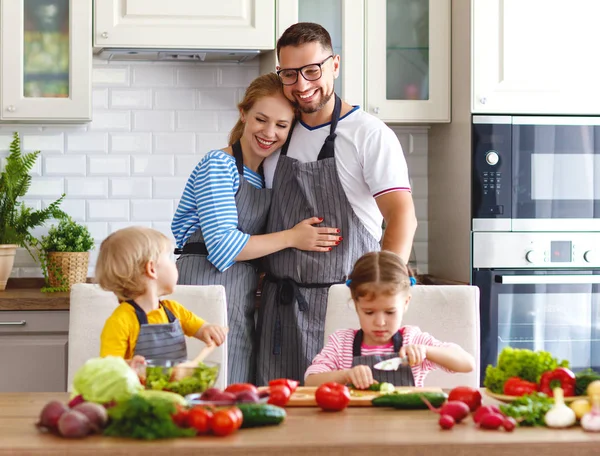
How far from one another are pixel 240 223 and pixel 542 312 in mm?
1368

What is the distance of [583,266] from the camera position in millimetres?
3166

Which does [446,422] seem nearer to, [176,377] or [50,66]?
[176,377]

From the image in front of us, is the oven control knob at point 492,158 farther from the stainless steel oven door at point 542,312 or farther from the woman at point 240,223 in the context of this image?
the woman at point 240,223

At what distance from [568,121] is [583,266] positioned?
1.86 ft

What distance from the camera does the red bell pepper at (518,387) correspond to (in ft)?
4.78

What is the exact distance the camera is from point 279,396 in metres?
1.47

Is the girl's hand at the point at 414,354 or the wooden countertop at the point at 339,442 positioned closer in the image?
the wooden countertop at the point at 339,442

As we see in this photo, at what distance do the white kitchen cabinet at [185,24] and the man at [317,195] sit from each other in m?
0.84

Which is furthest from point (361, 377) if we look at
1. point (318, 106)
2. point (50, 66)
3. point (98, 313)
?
point (50, 66)

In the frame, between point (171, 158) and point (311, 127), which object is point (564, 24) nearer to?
point (311, 127)

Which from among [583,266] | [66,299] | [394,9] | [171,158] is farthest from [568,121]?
[66,299]

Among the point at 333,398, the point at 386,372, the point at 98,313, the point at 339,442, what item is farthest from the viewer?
the point at 98,313

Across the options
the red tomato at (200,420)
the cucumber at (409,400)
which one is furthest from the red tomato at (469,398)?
the red tomato at (200,420)

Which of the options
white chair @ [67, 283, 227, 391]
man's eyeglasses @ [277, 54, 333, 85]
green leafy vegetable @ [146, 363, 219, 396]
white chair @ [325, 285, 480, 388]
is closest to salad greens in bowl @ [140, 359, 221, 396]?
green leafy vegetable @ [146, 363, 219, 396]
